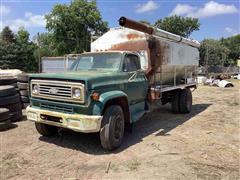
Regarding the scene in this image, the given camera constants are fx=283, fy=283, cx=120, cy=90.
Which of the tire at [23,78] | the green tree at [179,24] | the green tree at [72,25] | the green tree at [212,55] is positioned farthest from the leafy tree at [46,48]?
the tire at [23,78]

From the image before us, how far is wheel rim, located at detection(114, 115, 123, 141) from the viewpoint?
20.6 ft

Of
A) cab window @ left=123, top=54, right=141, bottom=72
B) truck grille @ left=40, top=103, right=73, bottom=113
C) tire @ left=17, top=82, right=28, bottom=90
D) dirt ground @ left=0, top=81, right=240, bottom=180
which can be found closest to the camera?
dirt ground @ left=0, top=81, right=240, bottom=180

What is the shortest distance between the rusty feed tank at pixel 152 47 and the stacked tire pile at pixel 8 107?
3.06m

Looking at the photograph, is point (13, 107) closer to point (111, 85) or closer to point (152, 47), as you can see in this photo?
point (111, 85)

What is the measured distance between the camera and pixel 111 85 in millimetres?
6211

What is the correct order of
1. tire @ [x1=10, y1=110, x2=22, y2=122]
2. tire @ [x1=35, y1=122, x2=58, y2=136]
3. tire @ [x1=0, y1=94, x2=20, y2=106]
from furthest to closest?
tire @ [x1=10, y1=110, x2=22, y2=122] < tire @ [x1=0, y1=94, x2=20, y2=106] < tire @ [x1=35, y1=122, x2=58, y2=136]

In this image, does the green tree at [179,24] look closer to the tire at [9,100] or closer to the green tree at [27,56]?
the green tree at [27,56]

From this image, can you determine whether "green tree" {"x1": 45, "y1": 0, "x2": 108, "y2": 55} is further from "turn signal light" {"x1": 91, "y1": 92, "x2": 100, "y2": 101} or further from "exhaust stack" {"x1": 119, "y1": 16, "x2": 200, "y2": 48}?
"turn signal light" {"x1": 91, "y1": 92, "x2": 100, "y2": 101}

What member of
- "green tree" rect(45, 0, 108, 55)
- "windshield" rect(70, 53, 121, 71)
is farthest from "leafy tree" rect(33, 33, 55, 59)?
"windshield" rect(70, 53, 121, 71)

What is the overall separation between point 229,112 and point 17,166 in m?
9.08

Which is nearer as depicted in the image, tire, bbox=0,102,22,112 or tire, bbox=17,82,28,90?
tire, bbox=0,102,22,112

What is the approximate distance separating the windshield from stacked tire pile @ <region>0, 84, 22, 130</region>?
2216 mm

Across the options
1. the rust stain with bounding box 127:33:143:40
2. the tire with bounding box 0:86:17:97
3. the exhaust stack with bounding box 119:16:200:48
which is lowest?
the tire with bounding box 0:86:17:97

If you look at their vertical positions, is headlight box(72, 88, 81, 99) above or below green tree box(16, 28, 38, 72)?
below
